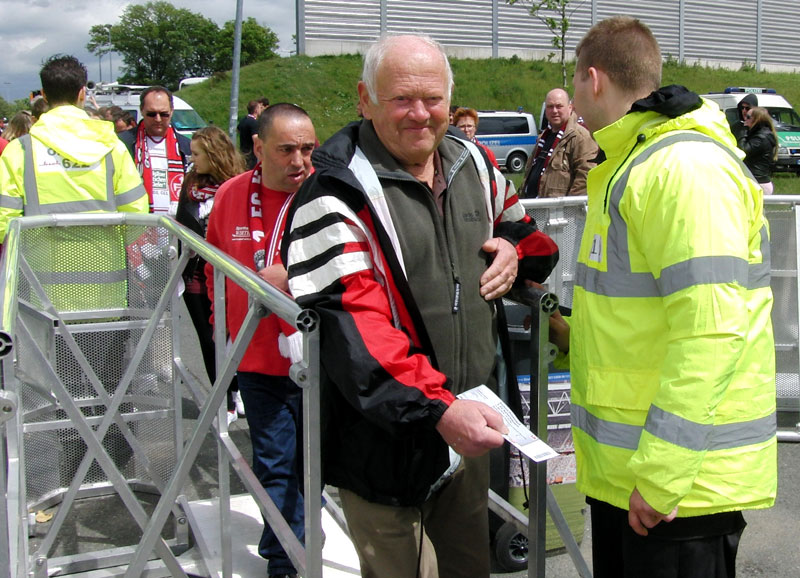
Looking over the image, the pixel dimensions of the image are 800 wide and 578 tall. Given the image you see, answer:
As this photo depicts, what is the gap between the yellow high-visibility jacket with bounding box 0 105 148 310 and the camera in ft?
11.9

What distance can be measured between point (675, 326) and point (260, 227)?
6.41 ft

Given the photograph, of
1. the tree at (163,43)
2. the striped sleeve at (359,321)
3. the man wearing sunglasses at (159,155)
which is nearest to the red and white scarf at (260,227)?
the striped sleeve at (359,321)

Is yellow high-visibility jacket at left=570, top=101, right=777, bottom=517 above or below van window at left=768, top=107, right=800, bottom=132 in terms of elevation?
below

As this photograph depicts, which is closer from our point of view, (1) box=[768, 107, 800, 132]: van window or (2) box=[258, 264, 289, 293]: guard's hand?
(2) box=[258, 264, 289, 293]: guard's hand

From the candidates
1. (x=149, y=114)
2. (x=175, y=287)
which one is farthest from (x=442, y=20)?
(x=175, y=287)

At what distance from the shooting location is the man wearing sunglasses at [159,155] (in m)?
6.18

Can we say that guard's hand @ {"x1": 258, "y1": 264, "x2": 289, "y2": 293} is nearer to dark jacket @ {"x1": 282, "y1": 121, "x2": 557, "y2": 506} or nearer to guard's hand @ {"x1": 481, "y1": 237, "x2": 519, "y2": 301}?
dark jacket @ {"x1": 282, "y1": 121, "x2": 557, "y2": 506}

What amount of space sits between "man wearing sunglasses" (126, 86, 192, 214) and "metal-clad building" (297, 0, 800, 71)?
96.5 feet

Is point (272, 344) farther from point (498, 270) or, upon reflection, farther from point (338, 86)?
point (338, 86)

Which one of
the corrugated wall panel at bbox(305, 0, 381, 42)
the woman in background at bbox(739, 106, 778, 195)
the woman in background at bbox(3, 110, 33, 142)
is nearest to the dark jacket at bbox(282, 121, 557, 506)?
the woman in background at bbox(3, 110, 33, 142)

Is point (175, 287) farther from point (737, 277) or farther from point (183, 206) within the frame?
point (737, 277)

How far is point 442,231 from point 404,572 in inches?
34.8

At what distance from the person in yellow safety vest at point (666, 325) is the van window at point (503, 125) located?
23754 millimetres

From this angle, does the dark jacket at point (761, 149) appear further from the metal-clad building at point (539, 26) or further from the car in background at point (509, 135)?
the metal-clad building at point (539, 26)
